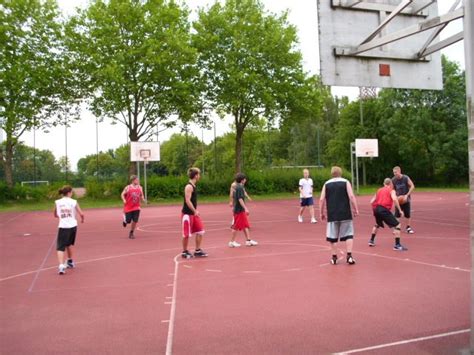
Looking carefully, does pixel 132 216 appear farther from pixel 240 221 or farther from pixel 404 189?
pixel 404 189

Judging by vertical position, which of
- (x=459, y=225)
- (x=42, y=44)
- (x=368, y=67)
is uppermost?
(x=42, y=44)

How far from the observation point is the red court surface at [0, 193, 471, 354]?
4875 millimetres

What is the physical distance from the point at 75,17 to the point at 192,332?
32007mm

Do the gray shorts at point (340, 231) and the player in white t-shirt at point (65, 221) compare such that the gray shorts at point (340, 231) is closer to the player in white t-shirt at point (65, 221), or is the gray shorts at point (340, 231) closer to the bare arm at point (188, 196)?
the bare arm at point (188, 196)

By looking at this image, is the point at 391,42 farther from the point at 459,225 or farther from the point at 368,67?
the point at 459,225

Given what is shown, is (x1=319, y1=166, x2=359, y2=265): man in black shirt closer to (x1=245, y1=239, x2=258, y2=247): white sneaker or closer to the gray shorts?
the gray shorts

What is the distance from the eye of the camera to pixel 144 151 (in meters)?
31.0

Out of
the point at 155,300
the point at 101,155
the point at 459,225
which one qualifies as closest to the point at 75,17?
the point at 101,155

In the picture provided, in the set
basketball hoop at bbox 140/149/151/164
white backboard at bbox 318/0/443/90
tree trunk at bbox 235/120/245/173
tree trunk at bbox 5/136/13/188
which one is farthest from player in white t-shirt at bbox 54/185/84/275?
tree trunk at bbox 235/120/245/173

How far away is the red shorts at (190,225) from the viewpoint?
9.88 metres

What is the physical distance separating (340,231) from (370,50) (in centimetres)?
326

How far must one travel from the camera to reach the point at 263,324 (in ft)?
Result: 17.7

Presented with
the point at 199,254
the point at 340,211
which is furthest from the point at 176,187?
the point at 340,211

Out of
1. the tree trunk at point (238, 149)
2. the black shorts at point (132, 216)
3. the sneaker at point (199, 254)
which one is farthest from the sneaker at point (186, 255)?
A: the tree trunk at point (238, 149)
